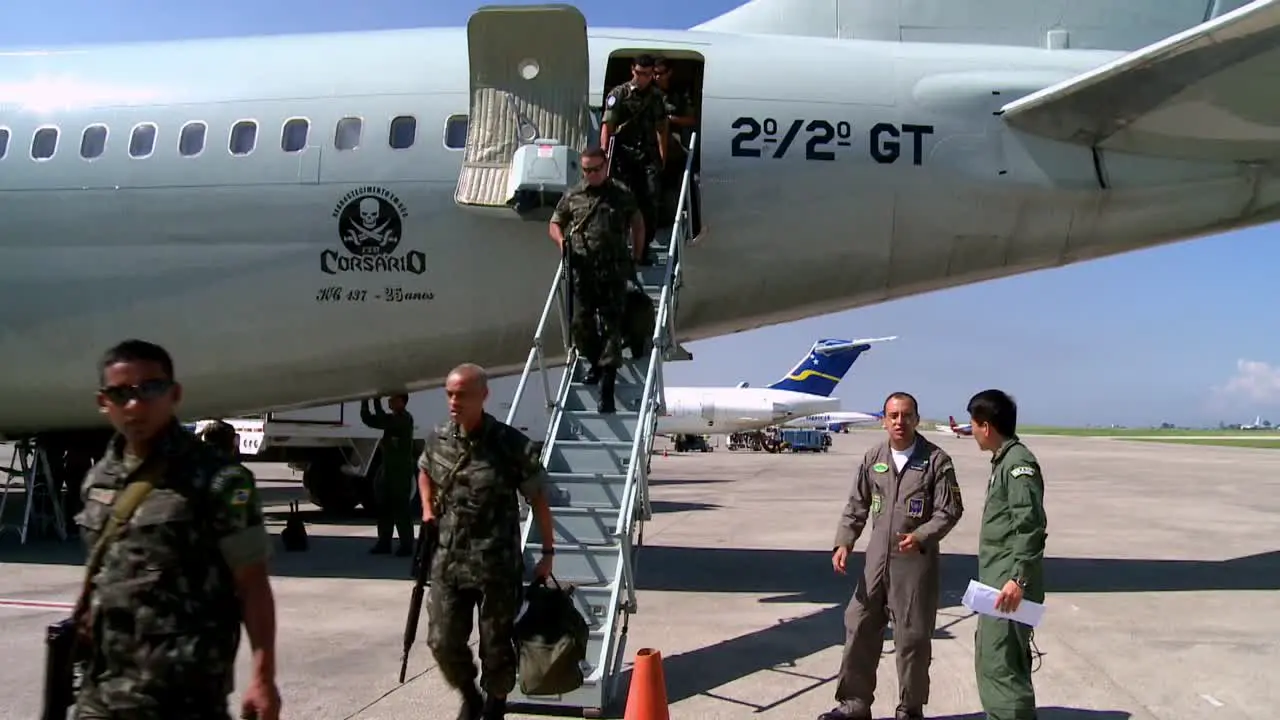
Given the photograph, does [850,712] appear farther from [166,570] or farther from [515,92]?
[515,92]

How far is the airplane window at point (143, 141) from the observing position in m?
8.40

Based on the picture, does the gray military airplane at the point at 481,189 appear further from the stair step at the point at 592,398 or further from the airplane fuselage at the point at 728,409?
the airplane fuselage at the point at 728,409

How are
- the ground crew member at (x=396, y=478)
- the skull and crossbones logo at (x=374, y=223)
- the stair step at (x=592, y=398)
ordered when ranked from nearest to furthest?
1. the stair step at (x=592, y=398)
2. the skull and crossbones logo at (x=374, y=223)
3. the ground crew member at (x=396, y=478)

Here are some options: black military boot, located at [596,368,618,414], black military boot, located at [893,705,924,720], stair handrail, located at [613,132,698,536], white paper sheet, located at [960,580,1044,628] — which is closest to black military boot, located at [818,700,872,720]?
black military boot, located at [893,705,924,720]

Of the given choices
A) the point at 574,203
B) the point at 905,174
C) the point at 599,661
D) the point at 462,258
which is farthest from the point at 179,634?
the point at 905,174

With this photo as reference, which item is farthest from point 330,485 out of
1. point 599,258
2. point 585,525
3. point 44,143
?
point 585,525

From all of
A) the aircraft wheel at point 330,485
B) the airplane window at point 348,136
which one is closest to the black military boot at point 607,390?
the airplane window at point 348,136

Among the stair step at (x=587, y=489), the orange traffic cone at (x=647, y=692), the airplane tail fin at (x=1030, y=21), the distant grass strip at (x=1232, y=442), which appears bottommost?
the orange traffic cone at (x=647, y=692)

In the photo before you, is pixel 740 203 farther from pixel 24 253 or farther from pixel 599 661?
pixel 24 253

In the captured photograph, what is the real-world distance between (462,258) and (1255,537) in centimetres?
1065

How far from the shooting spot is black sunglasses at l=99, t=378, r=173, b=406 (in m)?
2.55

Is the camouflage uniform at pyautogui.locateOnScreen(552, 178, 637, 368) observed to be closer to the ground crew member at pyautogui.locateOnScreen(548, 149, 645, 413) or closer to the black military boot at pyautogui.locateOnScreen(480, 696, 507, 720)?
the ground crew member at pyautogui.locateOnScreen(548, 149, 645, 413)

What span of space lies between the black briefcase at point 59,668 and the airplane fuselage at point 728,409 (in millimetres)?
Answer: 36248

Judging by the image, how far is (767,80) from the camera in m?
8.24
